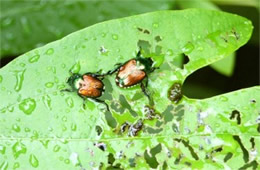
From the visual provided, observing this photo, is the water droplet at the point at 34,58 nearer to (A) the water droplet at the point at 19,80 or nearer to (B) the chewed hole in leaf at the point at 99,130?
(A) the water droplet at the point at 19,80

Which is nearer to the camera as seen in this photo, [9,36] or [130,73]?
[130,73]

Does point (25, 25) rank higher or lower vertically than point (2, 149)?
higher

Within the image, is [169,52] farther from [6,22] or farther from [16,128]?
[6,22]

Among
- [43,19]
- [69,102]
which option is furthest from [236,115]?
[43,19]

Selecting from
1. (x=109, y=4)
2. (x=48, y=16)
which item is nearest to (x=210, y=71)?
(x=109, y=4)

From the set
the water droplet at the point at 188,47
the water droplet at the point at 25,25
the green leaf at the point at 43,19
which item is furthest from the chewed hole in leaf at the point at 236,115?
the water droplet at the point at 25,25

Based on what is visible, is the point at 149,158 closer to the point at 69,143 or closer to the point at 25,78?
the point at 69,143
